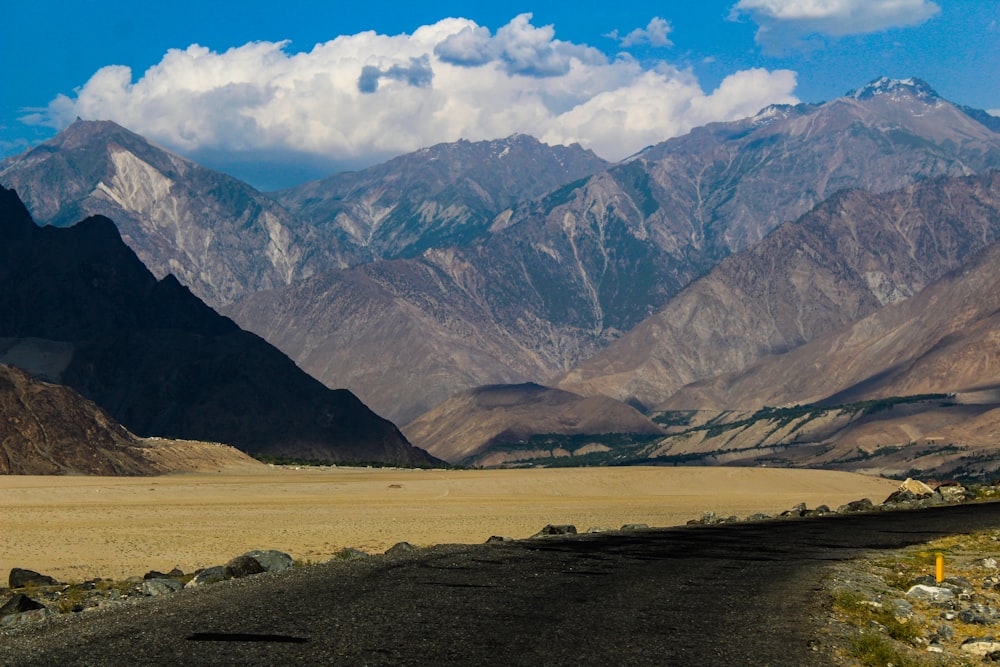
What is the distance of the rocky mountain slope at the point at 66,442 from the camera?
141625 mm

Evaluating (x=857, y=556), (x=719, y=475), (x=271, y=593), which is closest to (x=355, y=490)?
(x=719, y=475)

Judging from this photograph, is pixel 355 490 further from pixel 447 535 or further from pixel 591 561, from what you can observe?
pixel 591 561

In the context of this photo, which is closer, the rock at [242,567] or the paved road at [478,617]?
the paved road at [478,617]

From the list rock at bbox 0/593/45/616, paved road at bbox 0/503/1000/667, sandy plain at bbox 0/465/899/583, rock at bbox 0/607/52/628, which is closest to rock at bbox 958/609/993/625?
paved road at bbox 0/503/1000/667

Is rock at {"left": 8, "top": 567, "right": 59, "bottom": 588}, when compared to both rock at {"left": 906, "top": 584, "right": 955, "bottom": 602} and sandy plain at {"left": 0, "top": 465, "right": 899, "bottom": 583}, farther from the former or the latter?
rock at {"left": 906, "top": 584, "right": 955, "bottom": 602}

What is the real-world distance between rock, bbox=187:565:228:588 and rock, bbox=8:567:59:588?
24.2 feet

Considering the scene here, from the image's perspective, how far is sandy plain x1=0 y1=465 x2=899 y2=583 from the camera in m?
49.4

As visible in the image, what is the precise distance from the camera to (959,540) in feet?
144

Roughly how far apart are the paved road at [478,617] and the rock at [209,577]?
1.24 metres

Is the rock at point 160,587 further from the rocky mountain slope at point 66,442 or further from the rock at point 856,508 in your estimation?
the rocky mountain slope at point 66,442

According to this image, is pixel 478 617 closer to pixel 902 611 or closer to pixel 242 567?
pixel 902 611

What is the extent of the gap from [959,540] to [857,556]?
7.93m

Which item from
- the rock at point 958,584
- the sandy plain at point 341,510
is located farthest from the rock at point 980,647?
the sandy plain at point 341,510

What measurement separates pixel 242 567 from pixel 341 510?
1790 inches
